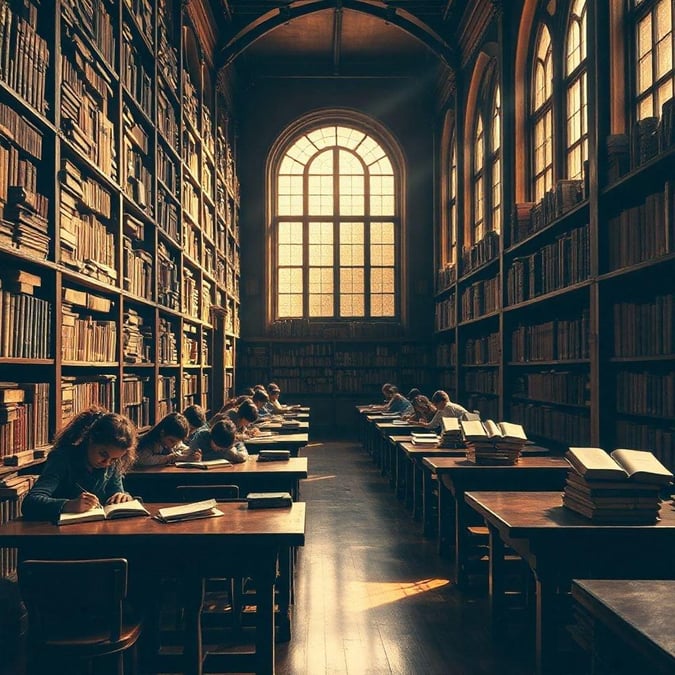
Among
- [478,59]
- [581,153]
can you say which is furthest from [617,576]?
[478,59]

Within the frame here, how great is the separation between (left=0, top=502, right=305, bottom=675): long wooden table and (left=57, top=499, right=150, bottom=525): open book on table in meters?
0.03

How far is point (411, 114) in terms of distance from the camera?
48.1 feet

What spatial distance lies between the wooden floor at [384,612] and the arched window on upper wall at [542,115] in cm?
420

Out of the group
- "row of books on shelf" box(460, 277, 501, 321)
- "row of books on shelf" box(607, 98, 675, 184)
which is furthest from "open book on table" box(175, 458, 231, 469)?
"row of books on shelf" box(460, 277, 501, 321)

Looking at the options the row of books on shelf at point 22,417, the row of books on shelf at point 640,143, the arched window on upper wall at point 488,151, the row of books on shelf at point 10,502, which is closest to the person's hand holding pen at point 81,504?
the row of books on shelf at point 10,502

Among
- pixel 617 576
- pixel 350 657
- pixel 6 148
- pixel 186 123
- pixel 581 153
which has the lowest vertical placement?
pixel 350 657

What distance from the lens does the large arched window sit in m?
14.8

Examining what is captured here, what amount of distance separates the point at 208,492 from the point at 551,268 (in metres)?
4.47

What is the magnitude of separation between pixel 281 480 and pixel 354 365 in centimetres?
944

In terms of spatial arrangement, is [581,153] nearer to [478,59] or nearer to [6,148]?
[478,59]

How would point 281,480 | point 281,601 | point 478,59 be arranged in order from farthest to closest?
point 478,59, point 281,480, point 281,601

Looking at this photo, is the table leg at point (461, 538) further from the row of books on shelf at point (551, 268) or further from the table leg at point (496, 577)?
the row of books on shelf at point (551, 268)

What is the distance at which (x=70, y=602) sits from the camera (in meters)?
2.39

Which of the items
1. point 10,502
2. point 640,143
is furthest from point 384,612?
point 640,143
